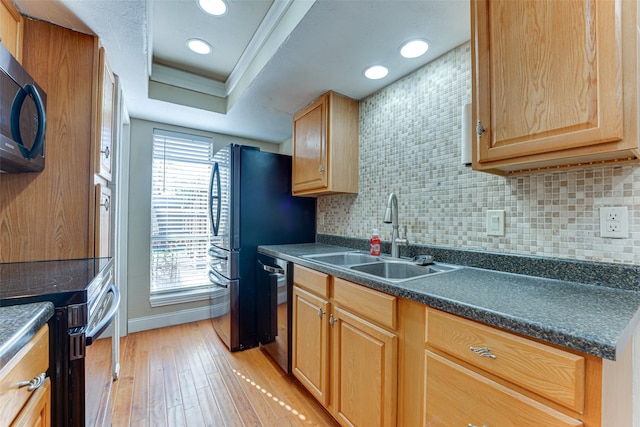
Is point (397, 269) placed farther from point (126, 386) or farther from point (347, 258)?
point (126, 386)

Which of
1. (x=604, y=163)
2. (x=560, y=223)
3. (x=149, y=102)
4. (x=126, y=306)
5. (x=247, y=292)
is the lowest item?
(x=126, y=306)

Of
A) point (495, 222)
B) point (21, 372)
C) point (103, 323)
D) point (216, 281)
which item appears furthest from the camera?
point (216, 281)

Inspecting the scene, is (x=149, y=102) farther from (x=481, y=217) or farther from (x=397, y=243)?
(x=481, y=217)

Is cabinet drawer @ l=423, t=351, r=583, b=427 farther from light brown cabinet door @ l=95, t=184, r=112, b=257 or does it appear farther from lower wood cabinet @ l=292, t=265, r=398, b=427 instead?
light brown cabinet door @ l=95, t=184, r=112, b=257

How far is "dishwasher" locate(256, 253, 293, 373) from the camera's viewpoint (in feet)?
6.35

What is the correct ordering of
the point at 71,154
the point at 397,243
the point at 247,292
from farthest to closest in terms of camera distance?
the point at 247,292, the point at 397,243, the point at 71,154

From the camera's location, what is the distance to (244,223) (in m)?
2.35

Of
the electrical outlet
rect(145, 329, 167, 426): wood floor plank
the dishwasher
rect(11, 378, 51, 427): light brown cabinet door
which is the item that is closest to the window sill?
rect(145, 329, 167, 426): wood floor plank

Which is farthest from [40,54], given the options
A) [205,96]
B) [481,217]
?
[481,217]

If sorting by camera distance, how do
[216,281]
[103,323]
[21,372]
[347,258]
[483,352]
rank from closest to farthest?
1. [21,372]
2. [483,352]
3. [103,323]
4. [347,258]
5. [216,281]

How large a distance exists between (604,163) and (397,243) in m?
1.01

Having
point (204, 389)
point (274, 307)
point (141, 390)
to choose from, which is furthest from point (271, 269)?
point (141, 390)

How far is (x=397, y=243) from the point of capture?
1791 millimetres

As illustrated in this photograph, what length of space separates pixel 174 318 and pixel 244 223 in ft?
4.78
